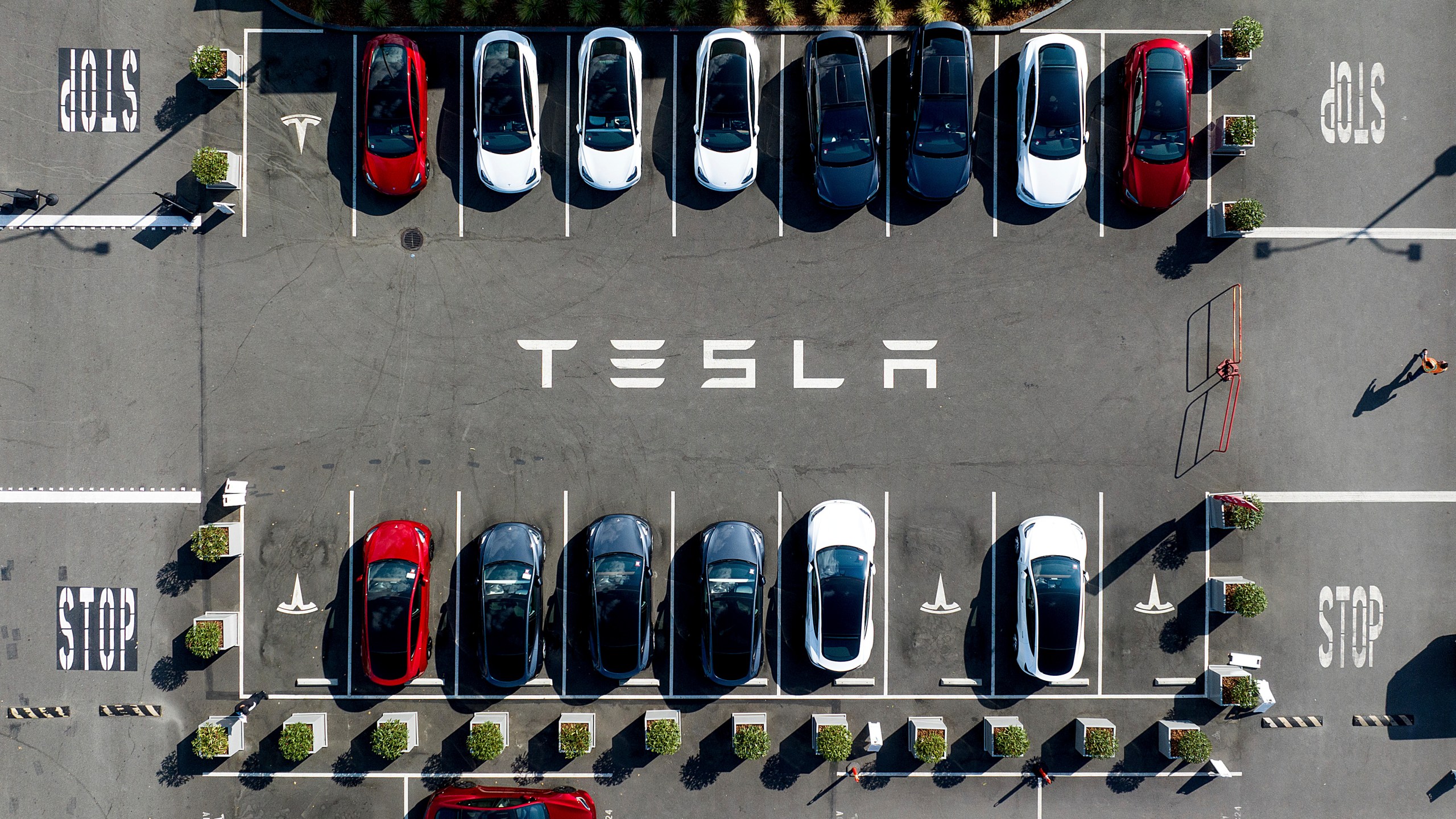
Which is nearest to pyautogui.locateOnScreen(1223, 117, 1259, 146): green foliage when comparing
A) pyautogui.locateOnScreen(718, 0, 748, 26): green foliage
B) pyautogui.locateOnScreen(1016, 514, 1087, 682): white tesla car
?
pyautogui.locateOnScreen(1016, 514, 1087, 682): white tesla car

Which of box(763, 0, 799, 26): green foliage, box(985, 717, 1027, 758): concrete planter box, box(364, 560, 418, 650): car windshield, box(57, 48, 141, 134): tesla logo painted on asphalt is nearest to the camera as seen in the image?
box(364, 560, 418, 650): car windshield

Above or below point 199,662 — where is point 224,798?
below

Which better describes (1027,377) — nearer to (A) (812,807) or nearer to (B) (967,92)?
(B) (967,92)

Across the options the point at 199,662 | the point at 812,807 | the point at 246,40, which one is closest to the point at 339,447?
the point at 199,662

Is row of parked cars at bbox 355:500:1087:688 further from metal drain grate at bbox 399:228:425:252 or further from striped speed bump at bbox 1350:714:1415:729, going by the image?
striped speed bump at bbox 1350:714:1415:729

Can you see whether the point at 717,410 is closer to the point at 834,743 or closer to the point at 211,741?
the point at 834,743

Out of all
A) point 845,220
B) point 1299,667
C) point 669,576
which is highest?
point 845,220
